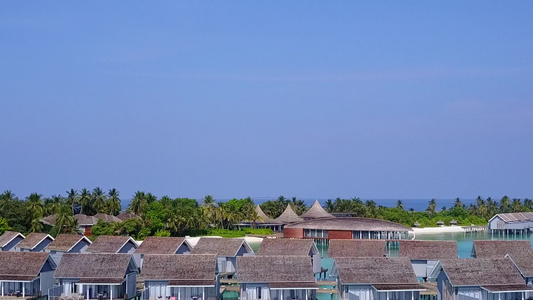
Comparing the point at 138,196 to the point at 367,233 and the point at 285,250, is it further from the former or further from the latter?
the point at 285,250

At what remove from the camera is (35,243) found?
199 ft

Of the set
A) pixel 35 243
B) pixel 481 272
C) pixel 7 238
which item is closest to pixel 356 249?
pixel 481 272

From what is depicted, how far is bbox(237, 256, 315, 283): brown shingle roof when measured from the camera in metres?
40.8

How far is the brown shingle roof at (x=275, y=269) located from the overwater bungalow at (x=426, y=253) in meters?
11.5

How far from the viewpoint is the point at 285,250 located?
51531 millimetres

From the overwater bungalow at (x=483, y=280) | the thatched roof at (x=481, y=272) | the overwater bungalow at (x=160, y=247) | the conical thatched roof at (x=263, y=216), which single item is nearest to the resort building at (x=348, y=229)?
the conical thatched roof at (x=263, y=216)

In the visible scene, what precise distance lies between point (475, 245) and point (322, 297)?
36.0 ft

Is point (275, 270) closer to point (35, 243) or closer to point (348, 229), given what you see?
point (35, 243)

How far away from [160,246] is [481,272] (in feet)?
83.8

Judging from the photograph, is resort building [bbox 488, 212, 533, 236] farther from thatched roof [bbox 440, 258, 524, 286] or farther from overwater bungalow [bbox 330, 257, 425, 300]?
overwater bungalow [bbox 330, 257, 425, 300]

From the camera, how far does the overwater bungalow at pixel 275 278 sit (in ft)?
133

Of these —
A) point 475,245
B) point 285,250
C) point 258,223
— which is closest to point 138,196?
point 258,223

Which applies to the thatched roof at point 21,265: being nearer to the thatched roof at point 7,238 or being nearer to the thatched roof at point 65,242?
the thatched roof at point 65,242

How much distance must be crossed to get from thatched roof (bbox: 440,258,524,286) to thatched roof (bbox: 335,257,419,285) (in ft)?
7.35
